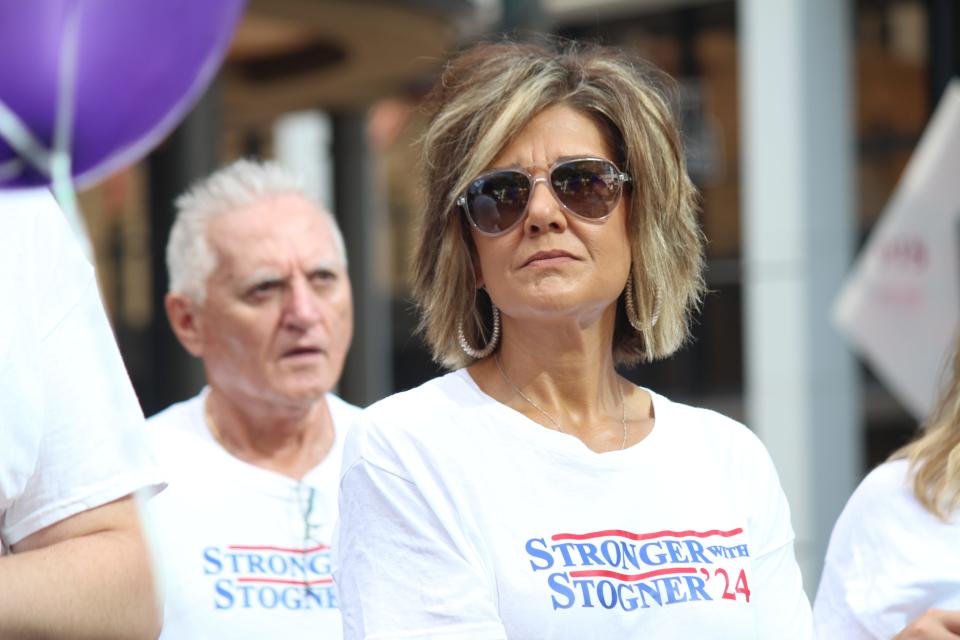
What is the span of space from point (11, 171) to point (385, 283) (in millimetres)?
14199

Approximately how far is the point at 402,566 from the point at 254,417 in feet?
5.14

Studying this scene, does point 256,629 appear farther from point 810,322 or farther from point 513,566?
point 810,322

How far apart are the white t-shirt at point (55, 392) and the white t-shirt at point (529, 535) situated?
45 centimetres

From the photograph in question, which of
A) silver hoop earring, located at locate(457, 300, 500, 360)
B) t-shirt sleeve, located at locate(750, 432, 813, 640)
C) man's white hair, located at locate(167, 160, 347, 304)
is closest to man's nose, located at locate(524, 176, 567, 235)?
silver hoop earring, located at locate(457, 300, 500, 360)

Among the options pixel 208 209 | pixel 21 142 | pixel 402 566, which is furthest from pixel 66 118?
pixel 208 209

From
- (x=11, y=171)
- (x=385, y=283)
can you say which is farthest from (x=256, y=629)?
(x=385, y=283)

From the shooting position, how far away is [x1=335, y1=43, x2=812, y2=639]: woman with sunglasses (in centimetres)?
235

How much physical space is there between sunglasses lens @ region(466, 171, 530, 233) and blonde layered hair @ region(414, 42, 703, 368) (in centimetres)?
3

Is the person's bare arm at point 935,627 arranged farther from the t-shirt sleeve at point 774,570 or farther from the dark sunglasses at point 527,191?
the dark sunglasses at point 527,191

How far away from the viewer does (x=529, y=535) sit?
2379 millimetres

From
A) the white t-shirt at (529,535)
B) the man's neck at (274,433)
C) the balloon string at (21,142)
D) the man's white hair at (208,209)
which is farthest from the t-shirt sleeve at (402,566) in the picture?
the man's white hair at (208,209)

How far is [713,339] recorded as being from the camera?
1318 cm

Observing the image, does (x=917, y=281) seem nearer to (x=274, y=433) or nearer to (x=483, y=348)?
(x=274, y=433)

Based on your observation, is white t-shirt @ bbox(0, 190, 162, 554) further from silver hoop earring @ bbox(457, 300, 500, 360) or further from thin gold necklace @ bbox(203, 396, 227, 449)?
thin gold necklace @ bbox(203, 396, 227, 449)
